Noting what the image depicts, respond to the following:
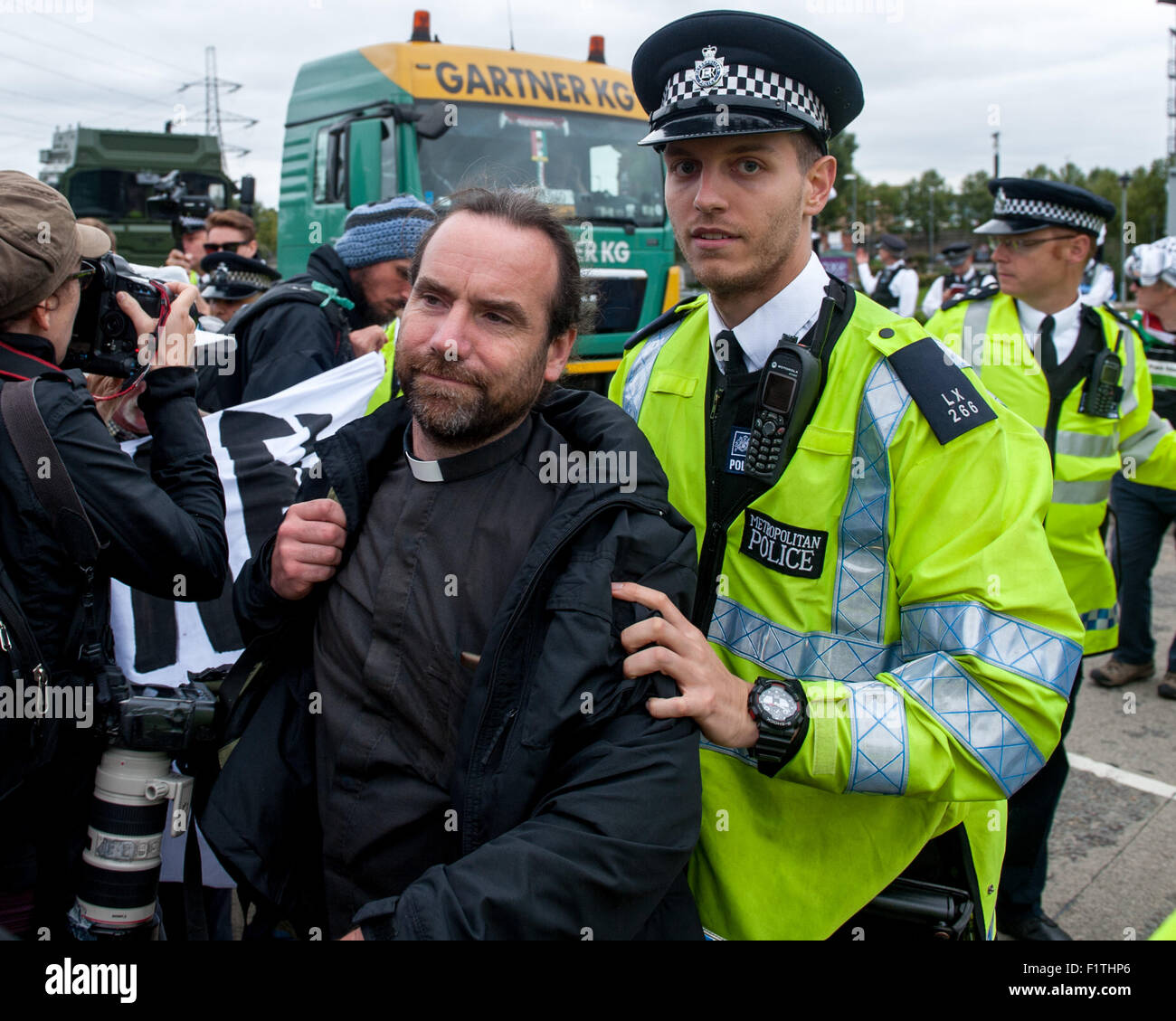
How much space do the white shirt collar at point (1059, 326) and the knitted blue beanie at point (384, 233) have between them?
2376 millimetres

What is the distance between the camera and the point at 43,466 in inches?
73.5

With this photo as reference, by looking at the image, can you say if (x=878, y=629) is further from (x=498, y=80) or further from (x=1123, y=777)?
(x=498, y=80)

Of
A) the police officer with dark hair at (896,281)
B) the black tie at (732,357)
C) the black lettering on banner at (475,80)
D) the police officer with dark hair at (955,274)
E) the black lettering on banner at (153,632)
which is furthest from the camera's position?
the police officer with dark hair at (955,274)

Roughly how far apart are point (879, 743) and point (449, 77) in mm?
8356

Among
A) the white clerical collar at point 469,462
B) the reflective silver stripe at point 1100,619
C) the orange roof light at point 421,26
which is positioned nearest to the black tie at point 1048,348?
the reflective silver stripe at point 1100,619

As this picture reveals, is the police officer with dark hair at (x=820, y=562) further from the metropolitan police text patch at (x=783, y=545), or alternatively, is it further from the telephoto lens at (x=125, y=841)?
the telephoto lens at (x=125, y=841)

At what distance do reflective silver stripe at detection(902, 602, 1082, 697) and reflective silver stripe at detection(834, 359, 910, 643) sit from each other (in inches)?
5.8

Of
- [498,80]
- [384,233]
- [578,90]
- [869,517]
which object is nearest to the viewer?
[869,517]

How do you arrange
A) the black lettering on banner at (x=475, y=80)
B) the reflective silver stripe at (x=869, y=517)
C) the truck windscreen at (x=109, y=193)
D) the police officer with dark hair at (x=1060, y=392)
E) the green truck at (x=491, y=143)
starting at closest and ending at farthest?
the reflective silver stripe at (x=869, y=517), the police officer with dark hair at (x=1060, y=392), the green truck at (x=491, y=143), the black lettering on banner at (x=475, y=80), the truck windscreen at (x=109, y=193)

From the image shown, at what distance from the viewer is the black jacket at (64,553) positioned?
190 cm

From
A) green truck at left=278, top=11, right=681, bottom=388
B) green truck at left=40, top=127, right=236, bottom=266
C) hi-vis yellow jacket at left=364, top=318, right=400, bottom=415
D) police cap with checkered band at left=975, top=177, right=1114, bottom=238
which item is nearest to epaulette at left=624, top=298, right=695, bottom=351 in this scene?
hi-vis yellow jacket at left=364, top=318, right=400, bottom=415

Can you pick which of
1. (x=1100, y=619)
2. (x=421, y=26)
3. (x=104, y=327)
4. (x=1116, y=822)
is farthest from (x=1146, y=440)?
(x=421, y=26)

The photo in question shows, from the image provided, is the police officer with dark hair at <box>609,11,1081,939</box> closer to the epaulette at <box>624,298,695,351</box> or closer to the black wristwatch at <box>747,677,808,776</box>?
the black wristwatch at <box>747,677,808,776</box>

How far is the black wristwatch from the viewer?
1.56m
